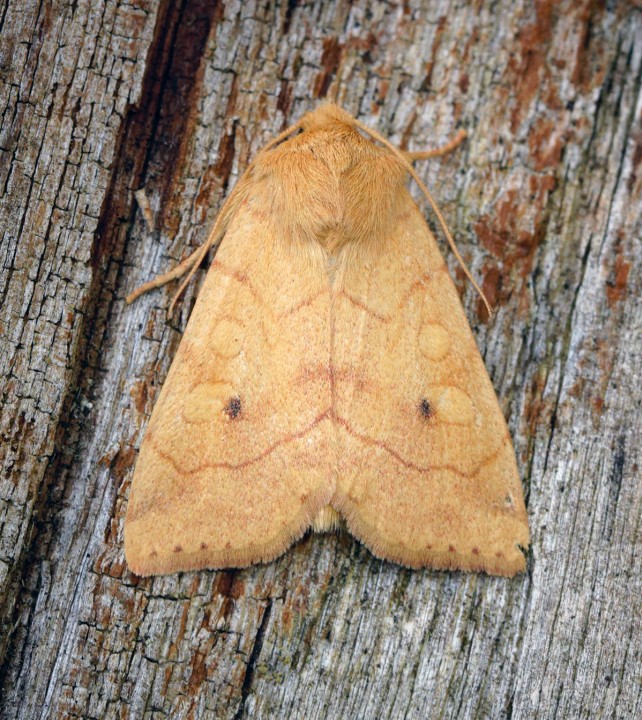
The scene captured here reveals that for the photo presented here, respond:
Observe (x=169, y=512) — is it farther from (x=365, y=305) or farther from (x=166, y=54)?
(x=166, y=54)

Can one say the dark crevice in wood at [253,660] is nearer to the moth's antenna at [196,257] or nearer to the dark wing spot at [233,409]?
the dark wing spot at [233,409]

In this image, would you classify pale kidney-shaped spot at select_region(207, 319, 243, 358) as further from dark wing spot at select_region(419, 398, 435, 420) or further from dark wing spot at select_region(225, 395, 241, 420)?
dark wing spot at select_region(419, 398, 435, 420)

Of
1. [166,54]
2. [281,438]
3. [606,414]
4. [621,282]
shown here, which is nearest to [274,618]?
[281,438]

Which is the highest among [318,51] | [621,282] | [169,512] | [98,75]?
[318,51]

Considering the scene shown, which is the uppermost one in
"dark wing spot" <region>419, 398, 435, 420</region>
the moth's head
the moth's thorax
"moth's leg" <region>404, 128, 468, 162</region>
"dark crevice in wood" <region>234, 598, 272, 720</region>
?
"moth's leg" <region>404, 128, 468, 162</region>

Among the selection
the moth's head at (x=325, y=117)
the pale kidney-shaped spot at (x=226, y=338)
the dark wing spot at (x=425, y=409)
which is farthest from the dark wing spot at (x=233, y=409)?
the moth's head at (x=325, y=117)

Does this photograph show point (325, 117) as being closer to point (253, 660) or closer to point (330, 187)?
point (330, 187)

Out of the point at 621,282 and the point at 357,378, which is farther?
the point at 621,282

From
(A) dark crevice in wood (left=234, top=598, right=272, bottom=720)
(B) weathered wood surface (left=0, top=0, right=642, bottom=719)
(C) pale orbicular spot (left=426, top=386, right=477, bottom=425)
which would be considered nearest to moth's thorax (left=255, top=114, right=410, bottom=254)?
(B) weathered wood surface (left=0, top=0, right=642, bottom=719)
